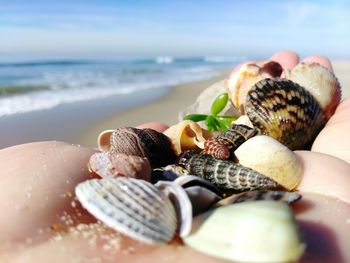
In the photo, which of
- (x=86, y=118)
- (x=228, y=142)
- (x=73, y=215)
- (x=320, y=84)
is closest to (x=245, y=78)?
(x=320, y=84)

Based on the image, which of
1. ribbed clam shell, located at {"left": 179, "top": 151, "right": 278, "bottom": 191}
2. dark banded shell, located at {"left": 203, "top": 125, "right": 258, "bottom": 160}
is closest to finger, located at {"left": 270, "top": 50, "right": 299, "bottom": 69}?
dark banded shell, located at {"left": 203, "top": 125, "right": 258, "bottom": 160}

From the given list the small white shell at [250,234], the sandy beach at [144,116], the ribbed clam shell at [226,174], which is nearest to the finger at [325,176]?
the ribbed clam shell at [226,174]

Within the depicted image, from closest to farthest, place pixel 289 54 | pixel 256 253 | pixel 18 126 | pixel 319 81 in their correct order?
pixel 256 253 < pixel 319 81 < pixel 289 54 < pixel 18 126

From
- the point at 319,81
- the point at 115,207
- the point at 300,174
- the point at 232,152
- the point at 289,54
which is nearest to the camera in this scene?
the point at 115,207

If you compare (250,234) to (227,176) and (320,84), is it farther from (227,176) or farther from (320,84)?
(320,84)

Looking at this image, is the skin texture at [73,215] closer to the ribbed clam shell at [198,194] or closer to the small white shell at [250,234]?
the small white shell at [250,234]

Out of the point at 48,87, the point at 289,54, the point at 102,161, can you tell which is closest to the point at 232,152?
the point at 102,161

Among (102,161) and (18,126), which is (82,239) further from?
(18,126)
